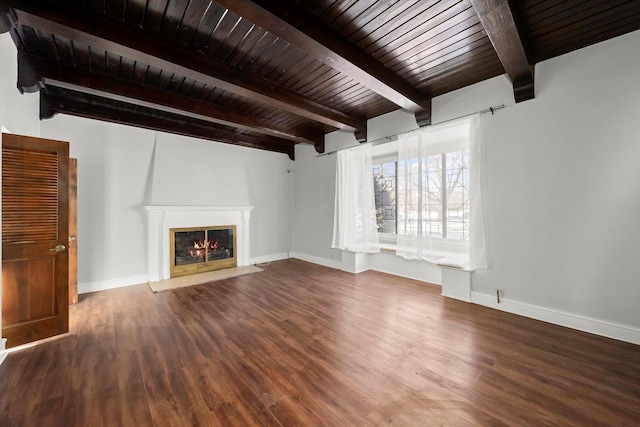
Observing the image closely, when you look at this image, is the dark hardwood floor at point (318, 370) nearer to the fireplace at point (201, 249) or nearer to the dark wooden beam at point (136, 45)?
the fireplace at point (201, 249)

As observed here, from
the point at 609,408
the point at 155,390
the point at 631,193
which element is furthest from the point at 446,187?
the point at 155,390

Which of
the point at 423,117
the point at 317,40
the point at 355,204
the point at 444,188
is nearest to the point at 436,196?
the point at 444,188

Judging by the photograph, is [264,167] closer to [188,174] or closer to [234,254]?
[188,174]

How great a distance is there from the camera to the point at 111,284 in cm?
397

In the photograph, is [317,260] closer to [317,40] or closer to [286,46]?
[286,46]

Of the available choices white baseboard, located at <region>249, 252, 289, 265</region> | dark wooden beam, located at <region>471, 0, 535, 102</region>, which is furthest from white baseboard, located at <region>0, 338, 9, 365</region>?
dark wooden beam, located at <region>471, 0, 535, 102</region>

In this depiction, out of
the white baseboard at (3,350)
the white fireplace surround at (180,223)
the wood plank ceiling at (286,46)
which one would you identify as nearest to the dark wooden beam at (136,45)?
the wood plank ceiling at (286,46)

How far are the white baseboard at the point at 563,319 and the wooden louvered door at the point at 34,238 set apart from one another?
4.73 m

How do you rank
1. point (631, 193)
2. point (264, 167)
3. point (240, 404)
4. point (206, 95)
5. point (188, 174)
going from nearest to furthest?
point (240, 404) < point (631, 193) < point (206, 95) < point (188, 174) < point (264, 167)

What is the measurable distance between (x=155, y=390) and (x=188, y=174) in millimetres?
3774

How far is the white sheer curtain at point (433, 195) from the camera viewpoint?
3.16 meters

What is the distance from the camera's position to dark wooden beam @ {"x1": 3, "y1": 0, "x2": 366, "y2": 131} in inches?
71.7

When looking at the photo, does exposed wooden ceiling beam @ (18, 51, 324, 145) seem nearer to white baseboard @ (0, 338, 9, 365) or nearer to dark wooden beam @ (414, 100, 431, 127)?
white baseboard @ (0, 338, 9, 365)

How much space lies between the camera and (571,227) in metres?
2.54
